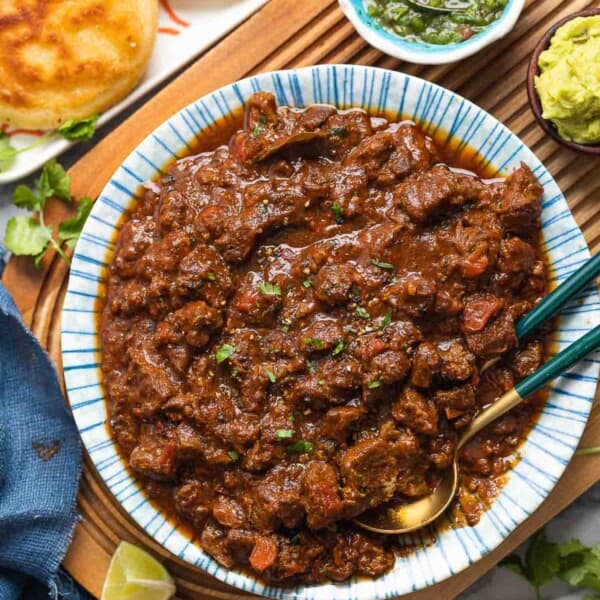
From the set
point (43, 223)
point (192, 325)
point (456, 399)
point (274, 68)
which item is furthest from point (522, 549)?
point (43, 223)

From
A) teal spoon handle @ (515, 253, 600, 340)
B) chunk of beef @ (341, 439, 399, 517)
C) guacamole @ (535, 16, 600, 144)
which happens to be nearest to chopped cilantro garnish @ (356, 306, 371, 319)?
chunk of beef @ (341, 439, 399, 517)

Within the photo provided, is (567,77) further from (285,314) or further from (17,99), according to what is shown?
(17,99)

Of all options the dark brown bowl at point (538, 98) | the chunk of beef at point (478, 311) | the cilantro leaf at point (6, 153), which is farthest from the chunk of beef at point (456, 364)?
the cilantro leaf at point (6, 153)

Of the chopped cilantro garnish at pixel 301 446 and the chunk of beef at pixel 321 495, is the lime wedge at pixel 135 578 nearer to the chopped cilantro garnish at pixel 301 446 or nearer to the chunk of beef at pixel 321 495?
the chunk of beef at pixel 321 495

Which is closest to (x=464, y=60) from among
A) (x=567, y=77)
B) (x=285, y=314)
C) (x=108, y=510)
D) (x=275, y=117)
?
(x=567, y=77)

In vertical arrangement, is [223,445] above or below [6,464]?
above

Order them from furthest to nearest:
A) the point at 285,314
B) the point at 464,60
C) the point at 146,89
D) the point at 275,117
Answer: the point at 146,89
the point at 464,60
the point at 275,117
the point at 285,314

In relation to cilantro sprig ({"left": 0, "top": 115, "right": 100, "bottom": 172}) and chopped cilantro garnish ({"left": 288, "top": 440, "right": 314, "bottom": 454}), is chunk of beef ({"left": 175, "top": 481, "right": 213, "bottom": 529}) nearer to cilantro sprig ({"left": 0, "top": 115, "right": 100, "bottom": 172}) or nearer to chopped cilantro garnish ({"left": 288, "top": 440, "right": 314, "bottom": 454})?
chopped cilantro garnish ({"left": 288, "top": 440, "right": 314, "bottom": 454})
